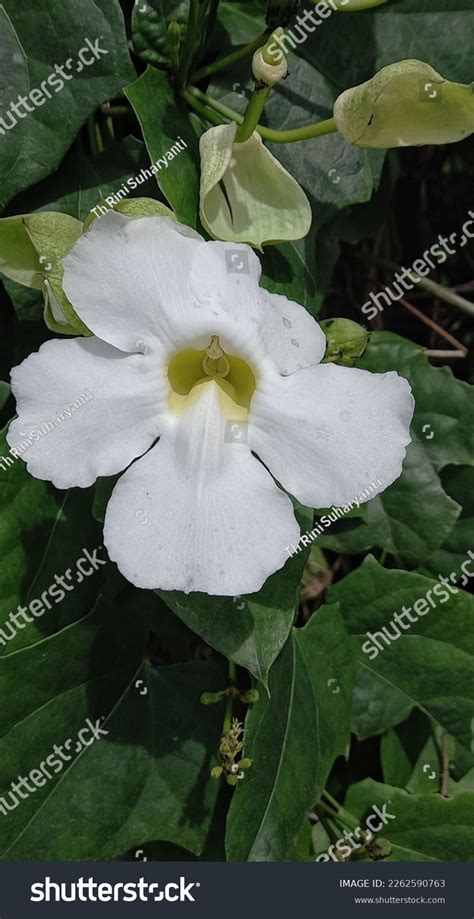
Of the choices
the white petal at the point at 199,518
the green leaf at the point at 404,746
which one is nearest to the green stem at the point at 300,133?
the white petal at the point at 199,518

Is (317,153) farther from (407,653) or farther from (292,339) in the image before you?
(407,653)

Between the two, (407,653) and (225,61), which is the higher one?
(225,61)

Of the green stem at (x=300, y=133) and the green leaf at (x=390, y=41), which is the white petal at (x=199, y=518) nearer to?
the green stem at (x=300, y=133)

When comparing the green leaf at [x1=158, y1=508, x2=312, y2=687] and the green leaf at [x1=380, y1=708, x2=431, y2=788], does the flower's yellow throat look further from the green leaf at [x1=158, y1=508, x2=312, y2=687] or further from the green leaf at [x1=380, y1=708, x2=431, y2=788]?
the green leaf at [x1=380, y1=708, x2=431, y2=788]

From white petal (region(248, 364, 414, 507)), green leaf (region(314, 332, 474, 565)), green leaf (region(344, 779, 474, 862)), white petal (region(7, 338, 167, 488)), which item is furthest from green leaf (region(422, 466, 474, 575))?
white petal (region(7, 338, 167, 488))

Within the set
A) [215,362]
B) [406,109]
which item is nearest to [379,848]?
[215,362]

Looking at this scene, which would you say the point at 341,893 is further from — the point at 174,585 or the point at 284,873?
the point at 174,585
